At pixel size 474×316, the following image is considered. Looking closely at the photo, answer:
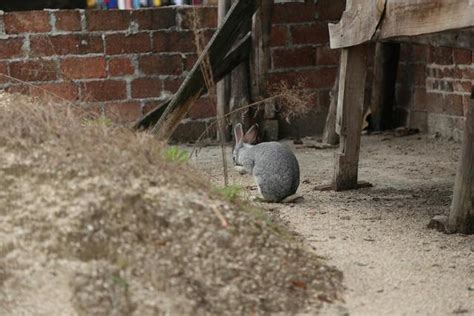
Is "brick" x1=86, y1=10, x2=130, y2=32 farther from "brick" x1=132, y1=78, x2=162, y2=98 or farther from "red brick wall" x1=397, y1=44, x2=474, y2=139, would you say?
"red brick wall" x1=397, y1=44, x2=474, y2=139

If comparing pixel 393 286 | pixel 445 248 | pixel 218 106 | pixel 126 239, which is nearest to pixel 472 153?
pixel 445 248

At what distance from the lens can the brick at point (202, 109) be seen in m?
7.05

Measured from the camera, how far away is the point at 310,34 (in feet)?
23.6

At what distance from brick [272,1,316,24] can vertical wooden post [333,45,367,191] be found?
218 cm

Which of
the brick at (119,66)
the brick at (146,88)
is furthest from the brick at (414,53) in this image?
the brick at (119,66)

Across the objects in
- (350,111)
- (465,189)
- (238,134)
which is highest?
(350,111)

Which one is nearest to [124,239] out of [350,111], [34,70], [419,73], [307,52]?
[350,111]

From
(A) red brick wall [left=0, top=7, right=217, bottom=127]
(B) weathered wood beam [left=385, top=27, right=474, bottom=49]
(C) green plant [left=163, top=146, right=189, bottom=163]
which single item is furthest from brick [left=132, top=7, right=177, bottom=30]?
(C) green plant [left=163, top=146, right=189, bottom=163]

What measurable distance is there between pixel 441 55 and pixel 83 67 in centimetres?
295

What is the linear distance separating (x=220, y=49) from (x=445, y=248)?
7.16 ft

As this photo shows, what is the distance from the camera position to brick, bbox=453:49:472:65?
649cm

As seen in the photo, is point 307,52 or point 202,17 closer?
point 202,17

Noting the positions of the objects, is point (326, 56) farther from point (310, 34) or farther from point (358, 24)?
point (358, 24)

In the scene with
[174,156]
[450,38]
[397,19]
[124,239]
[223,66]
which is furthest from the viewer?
[223,66]
